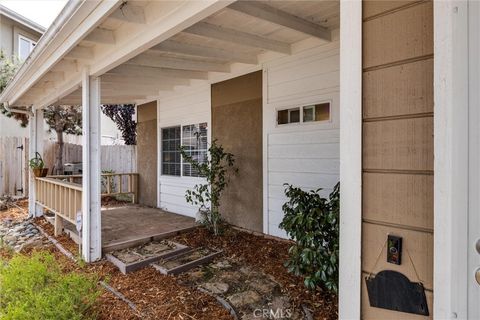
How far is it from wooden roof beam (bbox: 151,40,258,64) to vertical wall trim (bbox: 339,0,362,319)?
303cm

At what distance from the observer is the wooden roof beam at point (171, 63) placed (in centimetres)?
424

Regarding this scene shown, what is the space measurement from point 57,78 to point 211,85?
2.72 m

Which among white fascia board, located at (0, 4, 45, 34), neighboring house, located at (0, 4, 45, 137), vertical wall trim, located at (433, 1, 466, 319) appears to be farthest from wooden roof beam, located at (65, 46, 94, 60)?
white fascia board, located at (0, 4, 45, 34)

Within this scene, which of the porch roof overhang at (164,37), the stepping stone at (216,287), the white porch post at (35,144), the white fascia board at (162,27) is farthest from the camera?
the white porch post at (35,144)

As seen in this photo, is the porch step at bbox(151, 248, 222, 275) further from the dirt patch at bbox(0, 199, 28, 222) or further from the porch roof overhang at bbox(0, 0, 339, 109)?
the dirt patch at bbox(0, 199, 28, 222)

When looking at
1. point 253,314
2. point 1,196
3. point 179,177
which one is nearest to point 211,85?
point 179,177

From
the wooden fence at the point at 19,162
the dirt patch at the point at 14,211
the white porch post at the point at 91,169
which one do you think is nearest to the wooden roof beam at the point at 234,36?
the white porch post at the point at 91,169

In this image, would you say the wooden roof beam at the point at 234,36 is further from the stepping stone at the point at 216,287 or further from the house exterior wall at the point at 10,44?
the house exterior wall at the point at 10,44

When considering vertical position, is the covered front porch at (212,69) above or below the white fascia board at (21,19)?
below

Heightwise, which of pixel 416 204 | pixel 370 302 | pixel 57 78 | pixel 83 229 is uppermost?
pixel 57 78

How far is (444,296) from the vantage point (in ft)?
3.11

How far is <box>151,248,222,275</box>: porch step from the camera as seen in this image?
361 cm

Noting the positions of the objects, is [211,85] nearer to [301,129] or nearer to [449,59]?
[301,129]
